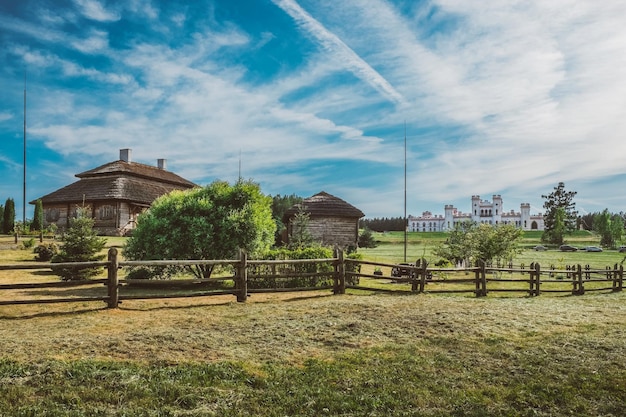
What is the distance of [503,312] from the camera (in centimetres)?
1358

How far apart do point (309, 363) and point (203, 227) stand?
11.4 metres

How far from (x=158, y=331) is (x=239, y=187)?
10.3m

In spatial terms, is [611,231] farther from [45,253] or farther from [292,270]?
[45,253]

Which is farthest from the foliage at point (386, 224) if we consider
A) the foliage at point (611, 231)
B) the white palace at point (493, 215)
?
the foliage at point (611, 231)

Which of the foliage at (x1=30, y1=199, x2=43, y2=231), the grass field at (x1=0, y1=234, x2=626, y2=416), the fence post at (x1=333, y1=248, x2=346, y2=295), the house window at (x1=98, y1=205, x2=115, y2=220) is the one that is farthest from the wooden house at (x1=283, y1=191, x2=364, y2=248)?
the grass field at (x1=0, y1=234, x2=626, y2=416)

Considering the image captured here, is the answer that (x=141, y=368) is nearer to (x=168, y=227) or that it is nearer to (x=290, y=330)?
(x=290, y=330)

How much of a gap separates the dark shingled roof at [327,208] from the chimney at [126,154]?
69.4ft

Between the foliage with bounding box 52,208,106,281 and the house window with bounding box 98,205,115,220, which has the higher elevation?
the house window with bounding box 98,205,115,220

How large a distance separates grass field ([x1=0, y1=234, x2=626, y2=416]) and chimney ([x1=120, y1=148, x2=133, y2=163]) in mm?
40995

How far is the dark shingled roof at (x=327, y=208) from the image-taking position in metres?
Result: 40.3

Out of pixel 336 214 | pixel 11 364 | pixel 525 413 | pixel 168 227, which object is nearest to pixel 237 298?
pixel 168 227

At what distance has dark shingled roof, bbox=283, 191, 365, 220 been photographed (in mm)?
40344

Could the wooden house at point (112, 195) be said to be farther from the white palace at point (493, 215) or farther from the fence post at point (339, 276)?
the white palace at point (493, 215)

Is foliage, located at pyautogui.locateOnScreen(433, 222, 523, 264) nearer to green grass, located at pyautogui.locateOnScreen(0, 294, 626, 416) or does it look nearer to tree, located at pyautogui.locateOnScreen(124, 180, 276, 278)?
tree, located at pyautogui.locateOnScreen(124, 180, 276, 278)
